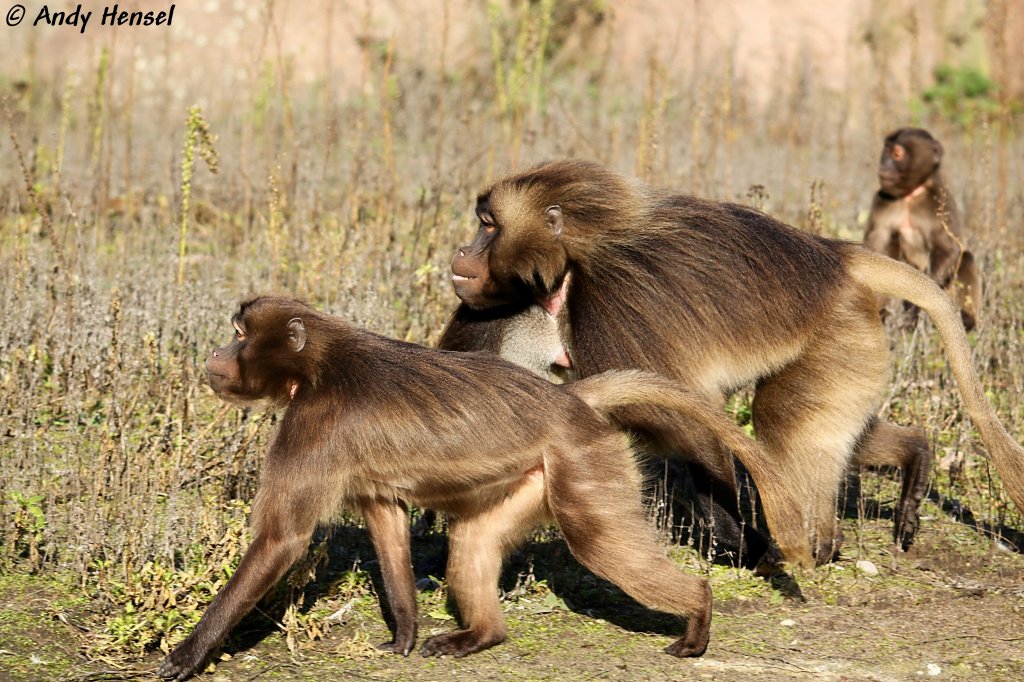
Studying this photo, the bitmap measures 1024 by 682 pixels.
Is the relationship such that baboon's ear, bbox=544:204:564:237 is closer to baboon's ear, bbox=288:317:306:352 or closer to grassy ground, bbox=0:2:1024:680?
baboon's ear, bbox=288:317:306:352

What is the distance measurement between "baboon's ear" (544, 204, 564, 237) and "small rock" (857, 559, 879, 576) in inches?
68.8

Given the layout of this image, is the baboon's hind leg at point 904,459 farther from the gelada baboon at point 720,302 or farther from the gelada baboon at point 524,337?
the gelada baboon at point 524,337

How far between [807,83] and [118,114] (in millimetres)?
6335

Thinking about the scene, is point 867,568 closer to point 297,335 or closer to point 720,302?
point 720,302

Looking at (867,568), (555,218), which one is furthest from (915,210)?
(555,218)

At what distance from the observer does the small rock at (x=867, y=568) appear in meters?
4.86

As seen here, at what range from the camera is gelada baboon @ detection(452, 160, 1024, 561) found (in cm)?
442

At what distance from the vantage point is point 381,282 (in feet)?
23.2

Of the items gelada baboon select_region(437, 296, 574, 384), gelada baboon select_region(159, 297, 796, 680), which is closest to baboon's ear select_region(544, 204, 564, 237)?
gelada baboon select_region(437, 296, 574, 384)

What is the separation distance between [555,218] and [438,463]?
44.1 inches

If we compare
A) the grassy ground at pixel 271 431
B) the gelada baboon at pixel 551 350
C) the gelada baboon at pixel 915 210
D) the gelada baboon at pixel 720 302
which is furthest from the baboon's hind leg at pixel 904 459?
the gelada baboon at pixel 915 210

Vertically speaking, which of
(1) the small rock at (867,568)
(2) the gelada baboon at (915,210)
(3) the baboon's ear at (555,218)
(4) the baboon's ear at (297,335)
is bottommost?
(1) the small rock at (867,568)

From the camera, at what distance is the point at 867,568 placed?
4.88 meters

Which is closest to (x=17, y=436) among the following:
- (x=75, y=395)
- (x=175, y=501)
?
(x=75, y=395)
